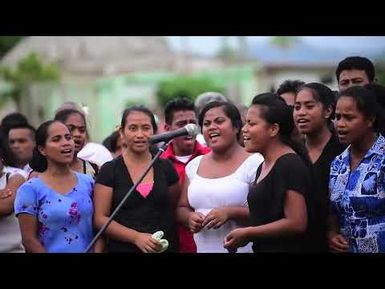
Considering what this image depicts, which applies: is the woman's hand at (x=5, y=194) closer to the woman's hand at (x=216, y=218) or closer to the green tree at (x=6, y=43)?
the woman's hand at (x=216, y=218)

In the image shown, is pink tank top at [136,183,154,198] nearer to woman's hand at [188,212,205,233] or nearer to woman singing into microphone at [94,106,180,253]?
woman singing into microphone at [94,106,180,253]

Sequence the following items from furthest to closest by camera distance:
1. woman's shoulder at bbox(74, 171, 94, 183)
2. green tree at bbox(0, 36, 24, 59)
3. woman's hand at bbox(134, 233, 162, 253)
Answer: green tree at bbox(0, 36, 24, 59) → woman's shoulder at bbox(74, 171, 94, 183) → woman's hand at bbox(134, 233, 162, 253)

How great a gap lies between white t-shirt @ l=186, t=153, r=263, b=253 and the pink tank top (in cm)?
23

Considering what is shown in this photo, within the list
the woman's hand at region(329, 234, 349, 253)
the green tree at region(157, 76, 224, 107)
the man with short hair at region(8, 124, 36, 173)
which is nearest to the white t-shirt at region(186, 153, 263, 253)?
the woman's hand at region(329, 234, 349, 253)

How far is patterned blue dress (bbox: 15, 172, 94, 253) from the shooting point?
610cm

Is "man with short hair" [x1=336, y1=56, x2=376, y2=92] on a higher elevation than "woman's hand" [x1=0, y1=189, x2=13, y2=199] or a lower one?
higher

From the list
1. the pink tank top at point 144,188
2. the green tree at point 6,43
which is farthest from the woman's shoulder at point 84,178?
the green tree at point 6,43

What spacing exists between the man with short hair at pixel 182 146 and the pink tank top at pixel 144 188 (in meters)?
0.25

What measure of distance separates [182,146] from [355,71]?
3.89ft

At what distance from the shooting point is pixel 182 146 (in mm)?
6887

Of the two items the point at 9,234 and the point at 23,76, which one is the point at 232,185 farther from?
the point at 23,76
